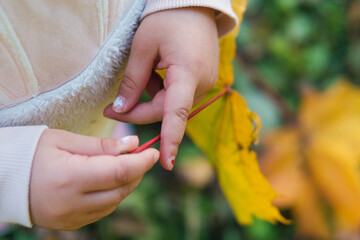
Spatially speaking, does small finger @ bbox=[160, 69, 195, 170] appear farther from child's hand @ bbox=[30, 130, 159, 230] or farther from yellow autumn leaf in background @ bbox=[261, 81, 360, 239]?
yellow autumn leaf in background @ bbox=[261, 81, 360, 239]

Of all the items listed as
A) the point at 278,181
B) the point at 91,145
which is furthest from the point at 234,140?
the point at 278,181

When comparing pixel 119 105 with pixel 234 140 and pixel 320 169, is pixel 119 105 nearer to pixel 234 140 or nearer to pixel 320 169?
pixel 234 140

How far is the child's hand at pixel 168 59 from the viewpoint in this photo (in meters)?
0.47

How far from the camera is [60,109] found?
484 mm

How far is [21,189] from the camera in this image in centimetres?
39

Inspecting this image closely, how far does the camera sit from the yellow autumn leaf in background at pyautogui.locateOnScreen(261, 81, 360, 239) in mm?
1088

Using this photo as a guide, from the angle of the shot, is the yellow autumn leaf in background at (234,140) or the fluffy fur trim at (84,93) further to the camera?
the yellow autumn leaf in background at (234,140)

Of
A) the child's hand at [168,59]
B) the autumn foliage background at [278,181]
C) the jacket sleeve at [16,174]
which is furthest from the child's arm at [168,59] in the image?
the autumn foliage background at [278,181]

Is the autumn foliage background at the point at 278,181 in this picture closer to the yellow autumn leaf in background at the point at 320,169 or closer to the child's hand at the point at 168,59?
the yellow autumn leaf in background at the point at 320,169

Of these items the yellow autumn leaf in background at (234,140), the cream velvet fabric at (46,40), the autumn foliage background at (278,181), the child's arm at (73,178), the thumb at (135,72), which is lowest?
the autumn foliage background at (278,181)

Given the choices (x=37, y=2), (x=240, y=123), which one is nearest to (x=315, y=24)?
(x=240, y=123)

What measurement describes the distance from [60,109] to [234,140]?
274mm

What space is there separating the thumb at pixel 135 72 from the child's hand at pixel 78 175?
3.0 inches

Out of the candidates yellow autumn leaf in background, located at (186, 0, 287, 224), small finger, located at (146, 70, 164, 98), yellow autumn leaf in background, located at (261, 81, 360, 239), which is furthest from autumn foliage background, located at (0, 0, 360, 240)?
small finger, located at (146, 70, 164, 98)
